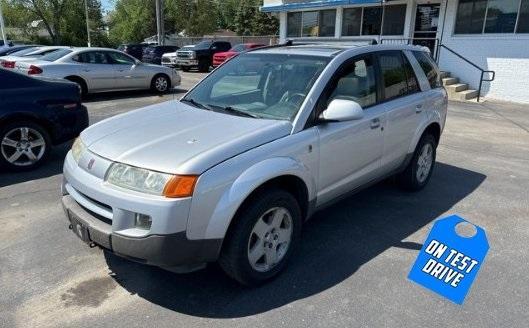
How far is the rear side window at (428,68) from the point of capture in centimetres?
520

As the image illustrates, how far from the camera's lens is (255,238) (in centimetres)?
320

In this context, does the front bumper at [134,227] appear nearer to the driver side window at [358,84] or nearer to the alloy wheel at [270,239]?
the alloy wheel at [270,239]

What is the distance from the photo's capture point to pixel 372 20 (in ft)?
61.2

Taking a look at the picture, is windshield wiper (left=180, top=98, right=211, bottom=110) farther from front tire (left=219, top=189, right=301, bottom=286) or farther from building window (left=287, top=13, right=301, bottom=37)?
building window (left=287, top=13, right=301, bottom=37)

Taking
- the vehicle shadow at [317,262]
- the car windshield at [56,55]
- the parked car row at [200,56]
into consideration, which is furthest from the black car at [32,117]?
the parked car row at [200,56]

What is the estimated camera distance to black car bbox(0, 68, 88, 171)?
5.71m

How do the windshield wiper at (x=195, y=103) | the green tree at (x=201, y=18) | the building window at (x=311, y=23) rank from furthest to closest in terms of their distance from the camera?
the green tree at (x=201, y=18) < the building window at (x=311, y=23) < the windshield wiper at (x=195, y=103)

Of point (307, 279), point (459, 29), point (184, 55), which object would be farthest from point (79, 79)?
point (459, 29)

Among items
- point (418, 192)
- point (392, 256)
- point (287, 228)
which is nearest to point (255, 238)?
point (287, 228)

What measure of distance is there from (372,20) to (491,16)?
5.26 meters

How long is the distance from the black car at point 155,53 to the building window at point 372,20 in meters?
11.5

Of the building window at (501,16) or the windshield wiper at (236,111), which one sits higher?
the building window at (501,16)

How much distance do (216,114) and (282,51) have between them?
106 cm

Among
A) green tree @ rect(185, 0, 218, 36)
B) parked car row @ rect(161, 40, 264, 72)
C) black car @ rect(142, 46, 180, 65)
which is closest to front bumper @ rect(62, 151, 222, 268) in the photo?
parked car row @ rect(161, 40, 264, 72)
